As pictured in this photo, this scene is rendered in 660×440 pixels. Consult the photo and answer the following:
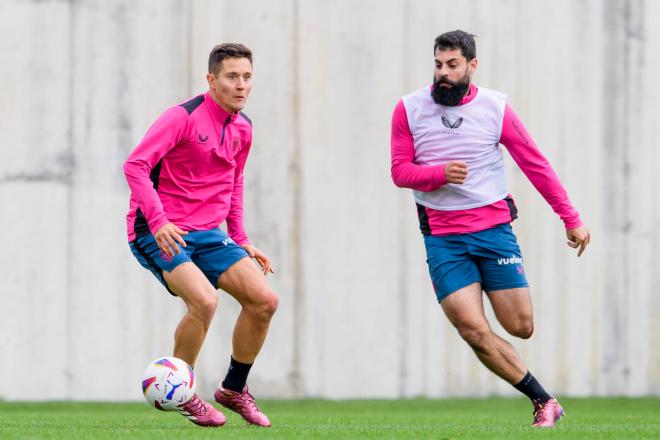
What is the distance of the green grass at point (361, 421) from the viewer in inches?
216

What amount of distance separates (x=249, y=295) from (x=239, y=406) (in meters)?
0.56

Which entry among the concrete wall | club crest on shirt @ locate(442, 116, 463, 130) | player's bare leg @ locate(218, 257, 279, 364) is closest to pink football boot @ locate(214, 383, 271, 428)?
player's bare leg @ locate(218, 257, 279, 364)

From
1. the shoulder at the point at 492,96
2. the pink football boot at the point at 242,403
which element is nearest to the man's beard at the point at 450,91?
the shoulder at the point at 492,96

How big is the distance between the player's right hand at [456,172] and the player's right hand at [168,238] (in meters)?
1.40

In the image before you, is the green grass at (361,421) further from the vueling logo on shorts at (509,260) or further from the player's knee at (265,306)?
the vueling logo on shorts at (509,260)

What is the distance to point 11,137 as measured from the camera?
9.50m

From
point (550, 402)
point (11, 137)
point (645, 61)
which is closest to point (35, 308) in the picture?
point (11, 137)

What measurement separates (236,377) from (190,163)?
1.09 m

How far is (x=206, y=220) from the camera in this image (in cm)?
626

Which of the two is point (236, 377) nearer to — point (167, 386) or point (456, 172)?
point (167, 386)

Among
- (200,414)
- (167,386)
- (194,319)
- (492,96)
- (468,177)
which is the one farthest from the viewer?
(492,96)

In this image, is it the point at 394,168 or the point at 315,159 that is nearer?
the point at 394,168

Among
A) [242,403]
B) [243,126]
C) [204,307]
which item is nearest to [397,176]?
[243,126]

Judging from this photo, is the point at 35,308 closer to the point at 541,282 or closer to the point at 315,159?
the point at 315,159
